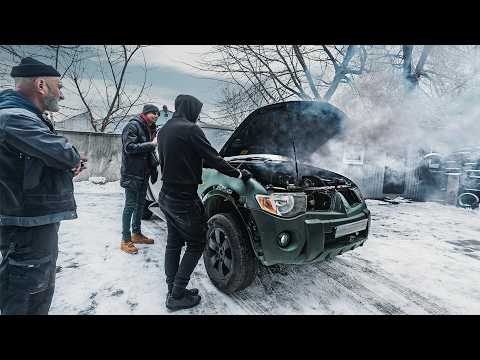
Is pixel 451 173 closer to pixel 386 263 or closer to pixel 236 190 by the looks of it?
pixel 386 263

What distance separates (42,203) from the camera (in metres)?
1.78

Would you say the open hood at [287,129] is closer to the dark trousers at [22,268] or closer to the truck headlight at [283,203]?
the truck headlight at [283,203]

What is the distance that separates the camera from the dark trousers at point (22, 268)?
67.7 inches

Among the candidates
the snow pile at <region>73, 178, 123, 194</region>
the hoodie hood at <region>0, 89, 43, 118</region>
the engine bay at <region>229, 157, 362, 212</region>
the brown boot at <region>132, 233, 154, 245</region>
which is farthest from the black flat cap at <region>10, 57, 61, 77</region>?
the snow pile at <region>73, 178, 123, 194</region>

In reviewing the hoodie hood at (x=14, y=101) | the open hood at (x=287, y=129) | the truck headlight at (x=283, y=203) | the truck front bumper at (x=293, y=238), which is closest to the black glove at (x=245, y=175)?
the truck headlight at (x=283, y=203)

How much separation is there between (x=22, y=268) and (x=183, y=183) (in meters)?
1.27

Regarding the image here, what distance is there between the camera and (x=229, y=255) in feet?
8.81

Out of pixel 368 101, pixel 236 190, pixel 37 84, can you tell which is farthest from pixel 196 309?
pixel 368 101

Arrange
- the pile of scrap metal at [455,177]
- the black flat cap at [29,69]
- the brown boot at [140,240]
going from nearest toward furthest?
the black flat cap at [29,69] → the brown boot at [140,240] → the pile of scrap metal at [455,177]

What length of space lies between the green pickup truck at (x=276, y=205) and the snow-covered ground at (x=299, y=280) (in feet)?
1.64

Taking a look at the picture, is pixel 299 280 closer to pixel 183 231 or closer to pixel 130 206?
pixel 183 231

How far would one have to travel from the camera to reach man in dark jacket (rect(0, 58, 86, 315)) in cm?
168

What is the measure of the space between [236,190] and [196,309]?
1247 millimetres
